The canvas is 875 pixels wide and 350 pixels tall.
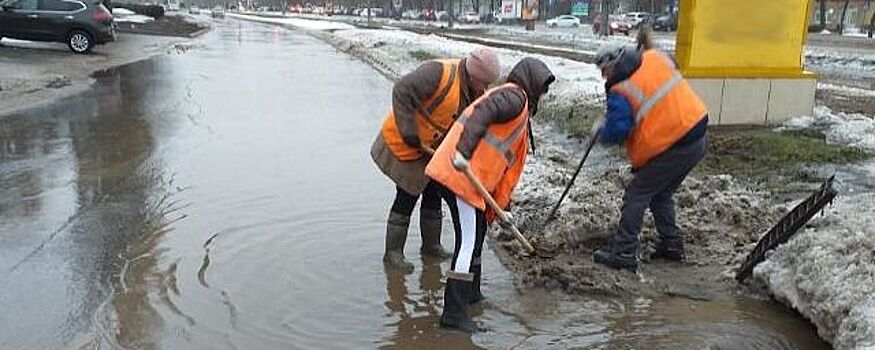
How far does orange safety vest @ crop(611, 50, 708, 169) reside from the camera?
4.83 m

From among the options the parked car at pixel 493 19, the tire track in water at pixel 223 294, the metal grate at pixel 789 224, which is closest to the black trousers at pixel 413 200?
the tire track in water at pixel 223 294

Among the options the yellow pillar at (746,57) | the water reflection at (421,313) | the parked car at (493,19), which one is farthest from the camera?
the parked car at (493,19)

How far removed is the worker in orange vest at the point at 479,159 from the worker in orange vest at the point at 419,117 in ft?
1.35

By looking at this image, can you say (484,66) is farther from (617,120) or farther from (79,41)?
(79,41)

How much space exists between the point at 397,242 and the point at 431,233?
31 cm

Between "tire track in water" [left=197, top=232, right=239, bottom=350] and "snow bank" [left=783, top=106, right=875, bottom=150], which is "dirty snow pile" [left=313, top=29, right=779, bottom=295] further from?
"snow bank" [left=783, top=106, right=875, bottom=150]

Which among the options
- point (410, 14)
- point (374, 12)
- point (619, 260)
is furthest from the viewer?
point (374, 12)

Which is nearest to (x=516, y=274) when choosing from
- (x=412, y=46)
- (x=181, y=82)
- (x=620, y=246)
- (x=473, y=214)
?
(x=620, y=246)

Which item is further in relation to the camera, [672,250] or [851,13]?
[851,13]

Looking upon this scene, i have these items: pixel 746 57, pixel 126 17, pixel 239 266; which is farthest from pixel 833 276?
pixel 126 17

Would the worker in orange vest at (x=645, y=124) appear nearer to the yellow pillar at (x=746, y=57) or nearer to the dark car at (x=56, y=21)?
the yellow pillar at (x=746, y=57)

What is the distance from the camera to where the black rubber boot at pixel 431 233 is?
18.2 ft

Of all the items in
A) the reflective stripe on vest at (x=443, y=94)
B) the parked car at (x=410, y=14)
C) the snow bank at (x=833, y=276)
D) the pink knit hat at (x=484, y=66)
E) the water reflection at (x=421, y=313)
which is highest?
the parked car at (x=410, y=14)

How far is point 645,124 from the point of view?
16.1ft
